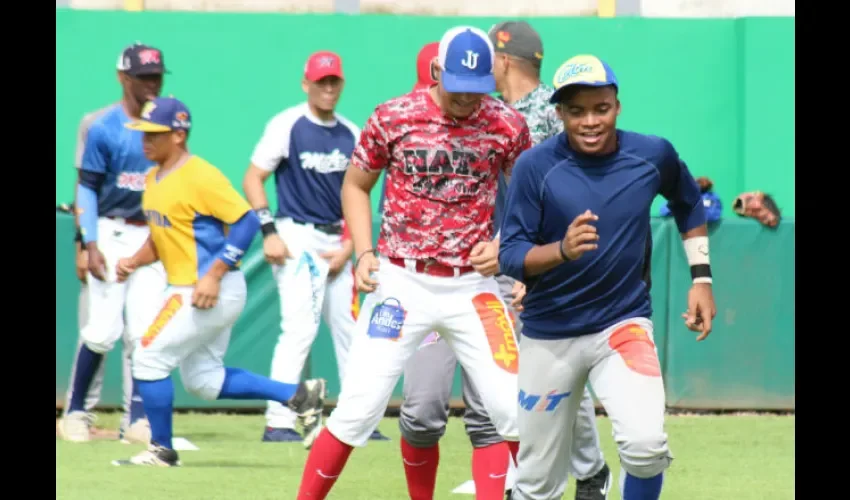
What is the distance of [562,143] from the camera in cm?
641

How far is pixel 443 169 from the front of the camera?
7152mm

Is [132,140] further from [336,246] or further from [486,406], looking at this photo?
[486,406]

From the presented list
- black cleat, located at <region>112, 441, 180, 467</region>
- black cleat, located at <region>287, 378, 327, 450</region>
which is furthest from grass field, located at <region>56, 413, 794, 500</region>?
black cleat, located at <region>287, 378, 327, 450</region>

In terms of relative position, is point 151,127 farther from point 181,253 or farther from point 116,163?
point 116,163

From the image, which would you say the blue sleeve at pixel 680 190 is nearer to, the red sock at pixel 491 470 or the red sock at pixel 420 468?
the red sock at pixel 491 470

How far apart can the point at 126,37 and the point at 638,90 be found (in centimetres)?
476

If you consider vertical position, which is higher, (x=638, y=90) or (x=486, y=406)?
(x=638, y=90)

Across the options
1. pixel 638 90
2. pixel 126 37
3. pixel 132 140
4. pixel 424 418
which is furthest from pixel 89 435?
pixel 638 90

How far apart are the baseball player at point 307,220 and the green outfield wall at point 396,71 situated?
3942mm

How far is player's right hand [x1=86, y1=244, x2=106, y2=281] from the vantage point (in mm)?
10727

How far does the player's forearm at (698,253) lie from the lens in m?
6.60

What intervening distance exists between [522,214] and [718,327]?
20.6 feet

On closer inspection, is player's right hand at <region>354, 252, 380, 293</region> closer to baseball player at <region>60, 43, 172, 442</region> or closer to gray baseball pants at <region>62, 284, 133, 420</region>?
baseball player at <region>60, 43, 172, 442</region>

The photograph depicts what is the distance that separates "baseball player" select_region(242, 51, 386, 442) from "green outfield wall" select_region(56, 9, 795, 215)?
394cm
